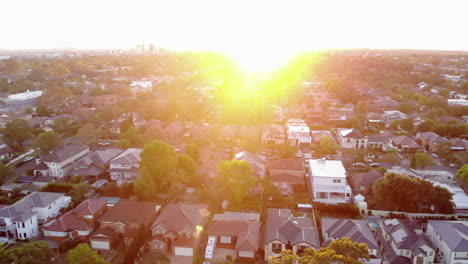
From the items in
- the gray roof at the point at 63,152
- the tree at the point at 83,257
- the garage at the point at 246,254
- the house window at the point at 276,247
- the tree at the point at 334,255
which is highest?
the tree at the point at 334,255

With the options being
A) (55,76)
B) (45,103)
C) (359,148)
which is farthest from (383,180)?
(55,76)

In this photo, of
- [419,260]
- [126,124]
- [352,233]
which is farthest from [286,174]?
[126,124]

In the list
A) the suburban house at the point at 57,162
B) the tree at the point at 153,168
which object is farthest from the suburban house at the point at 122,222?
the suburban house at the point at 57,162

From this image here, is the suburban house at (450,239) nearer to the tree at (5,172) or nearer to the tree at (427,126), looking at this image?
the tree at (427,126)

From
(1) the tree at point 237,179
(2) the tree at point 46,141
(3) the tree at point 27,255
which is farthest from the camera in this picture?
(2) the tree at point 46,141

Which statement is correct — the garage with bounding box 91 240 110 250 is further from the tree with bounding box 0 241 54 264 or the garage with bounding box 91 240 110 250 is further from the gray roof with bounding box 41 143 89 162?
the gray roof with bounding box 41 143 89 162

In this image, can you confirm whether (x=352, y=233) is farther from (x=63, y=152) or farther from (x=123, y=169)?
(x=63, y=152)
